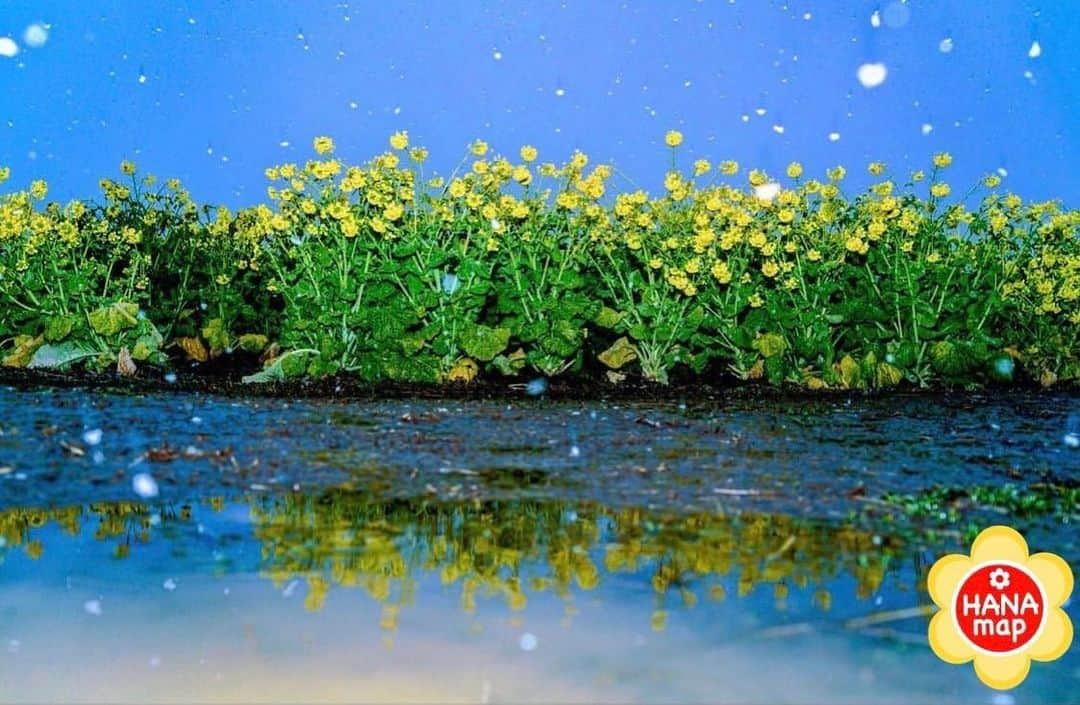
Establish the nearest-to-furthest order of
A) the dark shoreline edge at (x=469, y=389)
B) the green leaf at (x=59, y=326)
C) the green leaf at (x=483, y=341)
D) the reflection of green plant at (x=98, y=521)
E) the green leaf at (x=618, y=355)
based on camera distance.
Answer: the reflection of green plant at (x=98, y=521)
the dark shoreline edge at (x=469, y=389)
the green leaf at (x=483, y=341)
the green leaf at (x=618, y=355)
the green leaf at (x=59, y=326)

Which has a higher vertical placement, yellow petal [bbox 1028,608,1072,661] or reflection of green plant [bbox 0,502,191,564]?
reflection of green plant [bbox 0,502,191,564]

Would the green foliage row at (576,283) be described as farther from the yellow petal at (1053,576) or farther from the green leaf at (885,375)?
the yellow petal at (1053,576)

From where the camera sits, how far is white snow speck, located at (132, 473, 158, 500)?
4578mm

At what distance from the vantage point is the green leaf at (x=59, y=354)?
31.7 feet

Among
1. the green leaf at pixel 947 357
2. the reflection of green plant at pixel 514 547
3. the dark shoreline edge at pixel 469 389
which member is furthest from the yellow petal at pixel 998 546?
the green leaf at pixel 947 357

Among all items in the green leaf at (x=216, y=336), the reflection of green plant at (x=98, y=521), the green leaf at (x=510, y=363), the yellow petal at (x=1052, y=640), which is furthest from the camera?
the green leaf at (x=216, y=336)

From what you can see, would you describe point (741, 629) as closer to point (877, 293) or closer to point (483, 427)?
point (483, 427)

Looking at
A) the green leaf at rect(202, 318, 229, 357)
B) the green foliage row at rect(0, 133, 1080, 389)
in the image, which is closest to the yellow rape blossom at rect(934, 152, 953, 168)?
the green foliage row at rect(0, 133, 1080, 389)

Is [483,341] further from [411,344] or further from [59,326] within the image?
[59,326]

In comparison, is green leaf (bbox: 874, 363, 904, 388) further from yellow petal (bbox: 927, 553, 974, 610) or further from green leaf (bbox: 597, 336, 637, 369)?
yellow petal (bbox: 927, 553, 974, 610)

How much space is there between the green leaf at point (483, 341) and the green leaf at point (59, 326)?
3117 millimetres

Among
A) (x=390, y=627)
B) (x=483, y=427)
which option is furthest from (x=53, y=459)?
(x=390, y=627)

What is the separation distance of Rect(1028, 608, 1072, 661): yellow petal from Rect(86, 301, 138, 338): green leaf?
7920 mm

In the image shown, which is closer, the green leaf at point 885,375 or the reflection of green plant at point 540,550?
the reflection of green plant at point 540,550
